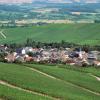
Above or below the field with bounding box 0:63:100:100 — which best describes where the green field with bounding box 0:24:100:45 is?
below

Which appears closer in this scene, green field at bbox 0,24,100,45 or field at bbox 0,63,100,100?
field at bbox 0,63,100,100

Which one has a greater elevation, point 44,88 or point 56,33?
point 44,88

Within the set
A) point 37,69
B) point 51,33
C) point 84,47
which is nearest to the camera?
point 37,69

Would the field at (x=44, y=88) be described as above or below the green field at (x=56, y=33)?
above

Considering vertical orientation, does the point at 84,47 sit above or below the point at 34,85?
below

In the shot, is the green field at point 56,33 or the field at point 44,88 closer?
the field at point 44,88

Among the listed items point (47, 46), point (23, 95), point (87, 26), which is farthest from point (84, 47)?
point (23, 95)

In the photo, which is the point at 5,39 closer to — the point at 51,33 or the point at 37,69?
the point at 51,33

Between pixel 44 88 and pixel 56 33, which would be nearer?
pixel 44 88
